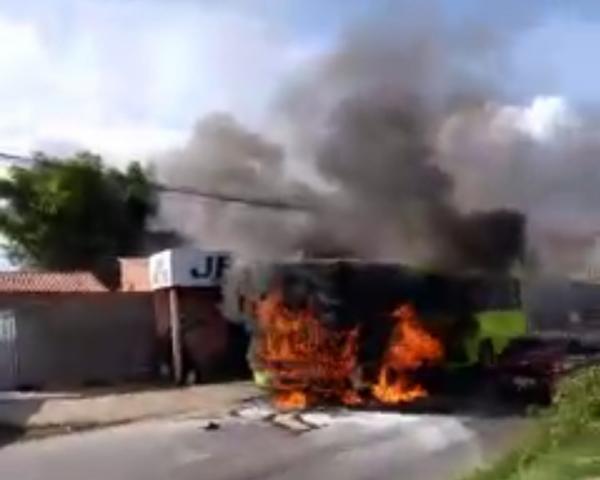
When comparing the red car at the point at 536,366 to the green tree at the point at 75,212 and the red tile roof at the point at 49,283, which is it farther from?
the green tree at the point at 75,212

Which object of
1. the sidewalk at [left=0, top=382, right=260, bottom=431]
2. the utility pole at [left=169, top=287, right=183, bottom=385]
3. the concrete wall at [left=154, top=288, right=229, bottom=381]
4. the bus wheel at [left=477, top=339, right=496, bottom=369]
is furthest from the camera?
the concrete wall at [left=154, top=288, right=229, bottom=381]

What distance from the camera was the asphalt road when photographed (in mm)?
13023

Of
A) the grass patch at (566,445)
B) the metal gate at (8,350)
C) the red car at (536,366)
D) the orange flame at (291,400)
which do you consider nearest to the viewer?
the grass patch at (566,445)

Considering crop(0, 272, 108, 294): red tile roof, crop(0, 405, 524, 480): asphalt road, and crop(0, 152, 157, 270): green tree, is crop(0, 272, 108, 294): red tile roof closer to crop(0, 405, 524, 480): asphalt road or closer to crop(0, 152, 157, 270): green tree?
crop(0, 152, 157, 270): green tree

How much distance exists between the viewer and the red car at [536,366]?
18922 millimetres

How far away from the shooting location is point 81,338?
27.4 meters

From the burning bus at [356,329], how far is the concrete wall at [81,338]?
819 cm

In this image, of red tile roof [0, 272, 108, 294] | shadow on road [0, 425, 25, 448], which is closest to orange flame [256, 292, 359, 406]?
shadow on road [0, 425, 25, 448]

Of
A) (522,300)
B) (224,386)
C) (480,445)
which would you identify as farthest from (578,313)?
(480,445)

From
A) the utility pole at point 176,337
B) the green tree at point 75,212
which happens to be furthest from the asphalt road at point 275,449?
the green tree at point 75,212

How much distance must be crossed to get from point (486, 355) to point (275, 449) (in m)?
6.84

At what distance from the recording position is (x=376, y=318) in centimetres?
1877

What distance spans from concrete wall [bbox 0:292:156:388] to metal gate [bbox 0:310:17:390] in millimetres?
62

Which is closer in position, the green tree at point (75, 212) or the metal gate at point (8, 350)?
the metal gate at point (8, 350)
